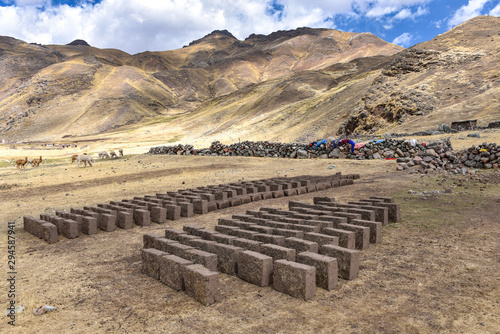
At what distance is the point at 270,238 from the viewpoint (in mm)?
4879

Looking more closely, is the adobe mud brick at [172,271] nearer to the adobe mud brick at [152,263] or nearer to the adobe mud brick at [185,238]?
the adobe mud brick at [152,263]

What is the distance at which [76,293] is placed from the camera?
3980mm

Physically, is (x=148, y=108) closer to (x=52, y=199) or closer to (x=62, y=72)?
(x=62, y=72)

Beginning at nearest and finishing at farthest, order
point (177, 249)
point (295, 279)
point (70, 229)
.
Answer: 1. point (295, 279)
2. point (177, 249)
3. point (70, 229)

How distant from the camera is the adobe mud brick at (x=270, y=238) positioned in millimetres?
4793

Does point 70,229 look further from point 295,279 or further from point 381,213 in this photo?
point 381,213

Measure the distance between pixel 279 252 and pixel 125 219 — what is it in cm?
398

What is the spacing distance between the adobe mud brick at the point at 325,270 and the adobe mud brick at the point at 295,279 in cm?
21

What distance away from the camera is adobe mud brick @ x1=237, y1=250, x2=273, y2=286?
3945 millimetres

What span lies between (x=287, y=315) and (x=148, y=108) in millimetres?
91392

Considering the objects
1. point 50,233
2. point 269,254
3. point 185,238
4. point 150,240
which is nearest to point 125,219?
point 50,233

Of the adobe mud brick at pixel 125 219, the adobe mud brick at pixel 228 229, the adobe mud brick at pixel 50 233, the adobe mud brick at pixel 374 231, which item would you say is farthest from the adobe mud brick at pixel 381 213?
the adobe mud brick at pixel 50 233

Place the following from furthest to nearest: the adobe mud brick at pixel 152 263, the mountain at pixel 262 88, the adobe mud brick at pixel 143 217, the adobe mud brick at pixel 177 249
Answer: the mountain at pixel 262 88, the adobe mud brick at pixel 143 217, the adobe mud brick at pixel 177 249, the adobe mud brick at pixel 152 263

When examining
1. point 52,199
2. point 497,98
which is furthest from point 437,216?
point 497,98
